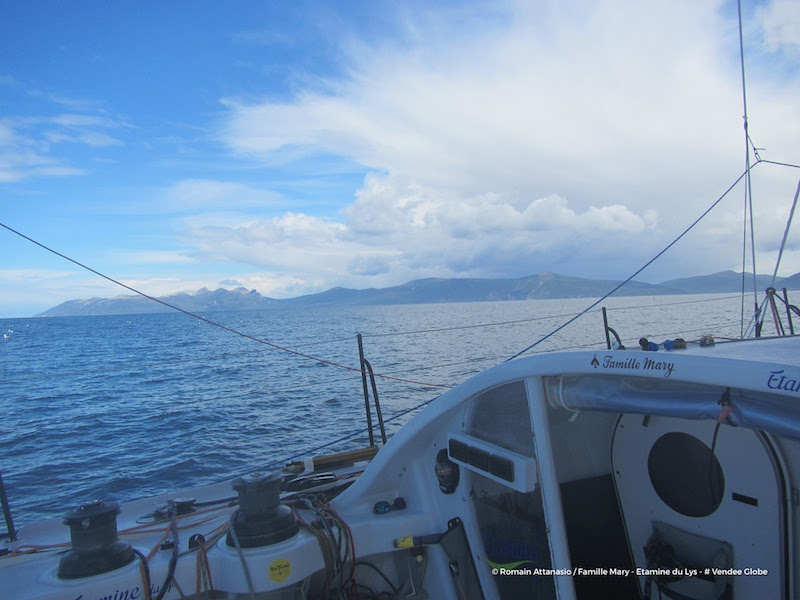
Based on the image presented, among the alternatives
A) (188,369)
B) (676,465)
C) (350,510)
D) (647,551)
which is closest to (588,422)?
(676,465)

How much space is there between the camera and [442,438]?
3209 millimetres

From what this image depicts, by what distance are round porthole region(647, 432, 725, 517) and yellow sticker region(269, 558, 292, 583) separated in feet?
6.53

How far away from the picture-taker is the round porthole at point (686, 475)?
2703 mm

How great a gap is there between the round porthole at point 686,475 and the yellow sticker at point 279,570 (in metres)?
1.99

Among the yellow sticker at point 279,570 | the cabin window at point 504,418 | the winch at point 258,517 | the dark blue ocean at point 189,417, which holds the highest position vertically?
the cabin window at point 504,418

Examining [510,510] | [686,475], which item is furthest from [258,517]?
[686,475]

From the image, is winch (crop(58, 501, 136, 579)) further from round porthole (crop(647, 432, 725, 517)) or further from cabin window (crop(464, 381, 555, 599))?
round porthole (crop(647, 432, 725, 517))

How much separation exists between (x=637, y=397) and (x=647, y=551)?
1349 mm

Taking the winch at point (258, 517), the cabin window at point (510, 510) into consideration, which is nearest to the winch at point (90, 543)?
the winch at point (258, 517)

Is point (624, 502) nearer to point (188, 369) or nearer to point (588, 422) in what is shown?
point (588, 422)

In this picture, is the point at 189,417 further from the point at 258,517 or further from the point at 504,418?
the point at 504,418

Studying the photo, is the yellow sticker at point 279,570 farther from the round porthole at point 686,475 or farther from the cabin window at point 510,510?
the round porthole at point 686,475

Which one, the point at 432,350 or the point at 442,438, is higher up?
the point at 442,438

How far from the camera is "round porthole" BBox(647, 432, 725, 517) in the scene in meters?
2.70
